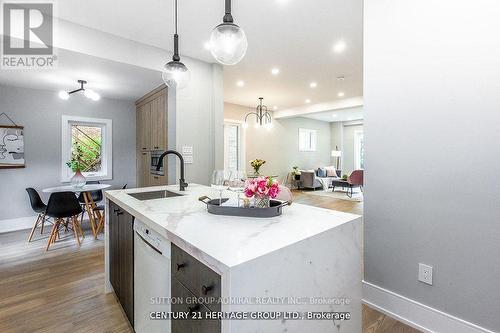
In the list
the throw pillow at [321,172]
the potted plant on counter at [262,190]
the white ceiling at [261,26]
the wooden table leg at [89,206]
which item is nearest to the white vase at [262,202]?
the potted plant on counter at [262,190]

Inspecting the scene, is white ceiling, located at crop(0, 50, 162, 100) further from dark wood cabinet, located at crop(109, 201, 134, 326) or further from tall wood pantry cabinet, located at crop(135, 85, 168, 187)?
dark wood cabinet, located at crop(109, 201, 134, 326)

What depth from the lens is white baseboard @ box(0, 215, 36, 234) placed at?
160 inches

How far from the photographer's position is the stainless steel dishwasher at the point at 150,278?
118 centimetres

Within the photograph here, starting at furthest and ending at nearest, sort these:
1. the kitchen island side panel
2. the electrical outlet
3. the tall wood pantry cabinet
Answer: the tall wood pantry cabinet, the electrical outlet, the kitchen island side panel

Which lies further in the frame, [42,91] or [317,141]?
[317,141]

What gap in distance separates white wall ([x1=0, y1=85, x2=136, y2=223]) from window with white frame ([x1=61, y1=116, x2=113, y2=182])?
0.10 metres

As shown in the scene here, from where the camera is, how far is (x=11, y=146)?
13.6 ft

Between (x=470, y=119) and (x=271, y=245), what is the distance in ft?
4.97

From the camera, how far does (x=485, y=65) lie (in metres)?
1.47

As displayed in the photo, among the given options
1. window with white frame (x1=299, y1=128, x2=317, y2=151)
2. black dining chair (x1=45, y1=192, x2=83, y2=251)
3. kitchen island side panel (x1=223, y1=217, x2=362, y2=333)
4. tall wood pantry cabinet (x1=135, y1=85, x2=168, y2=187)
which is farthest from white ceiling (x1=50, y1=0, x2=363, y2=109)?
window with white frame (x1=299, y1=128, x2=317, y2=151)

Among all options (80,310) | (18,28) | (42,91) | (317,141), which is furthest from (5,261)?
(317,141)

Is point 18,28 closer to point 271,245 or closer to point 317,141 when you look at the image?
point 271,245

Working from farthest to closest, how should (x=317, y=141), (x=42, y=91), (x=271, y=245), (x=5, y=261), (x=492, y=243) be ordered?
1. (x=317, y=141)
2. (x=42, y=91)
3. (x=5, y=261)
4. (x=492, y=243)
5. (x=271, y=245)

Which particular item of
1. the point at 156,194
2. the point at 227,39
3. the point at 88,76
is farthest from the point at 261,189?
the point at 88,76
